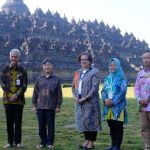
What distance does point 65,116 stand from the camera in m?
14.6

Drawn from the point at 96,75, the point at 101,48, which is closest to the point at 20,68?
the point at 96,75

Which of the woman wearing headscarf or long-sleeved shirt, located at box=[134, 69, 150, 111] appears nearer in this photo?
long-sleeved shirt, located at box=[134, 69, 150, 111]

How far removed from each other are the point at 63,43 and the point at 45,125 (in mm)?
57971

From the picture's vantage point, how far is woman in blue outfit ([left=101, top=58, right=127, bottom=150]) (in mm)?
8734

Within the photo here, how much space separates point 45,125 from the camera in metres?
9.29

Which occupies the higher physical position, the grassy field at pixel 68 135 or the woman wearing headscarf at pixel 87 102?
the woman wearing headscarf at pixel 87 102

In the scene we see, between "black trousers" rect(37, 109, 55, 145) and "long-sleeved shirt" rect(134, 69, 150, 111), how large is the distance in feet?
6.01

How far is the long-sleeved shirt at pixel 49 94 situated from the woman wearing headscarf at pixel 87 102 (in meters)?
0.37

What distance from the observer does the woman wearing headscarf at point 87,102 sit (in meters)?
8.84

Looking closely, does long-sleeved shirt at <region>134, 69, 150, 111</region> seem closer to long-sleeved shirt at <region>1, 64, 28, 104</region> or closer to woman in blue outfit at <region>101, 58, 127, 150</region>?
woman in blue outfit at <region>101, 58, 127, 150</region>

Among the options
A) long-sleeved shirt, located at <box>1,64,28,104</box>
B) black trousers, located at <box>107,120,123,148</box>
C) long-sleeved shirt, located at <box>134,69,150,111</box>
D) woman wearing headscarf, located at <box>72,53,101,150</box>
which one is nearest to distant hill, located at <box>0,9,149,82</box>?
long-sleeved shirt, located at <box>1,64,28,104</box>

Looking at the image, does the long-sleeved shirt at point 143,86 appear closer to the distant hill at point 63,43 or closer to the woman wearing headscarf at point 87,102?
the woman wearing headscarf at point 87,102

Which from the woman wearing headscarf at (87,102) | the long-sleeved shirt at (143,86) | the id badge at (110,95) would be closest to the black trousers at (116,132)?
the woman wearing headscarf at (87,102)

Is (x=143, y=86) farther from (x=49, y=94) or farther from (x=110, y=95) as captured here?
(x=49, y=94)
